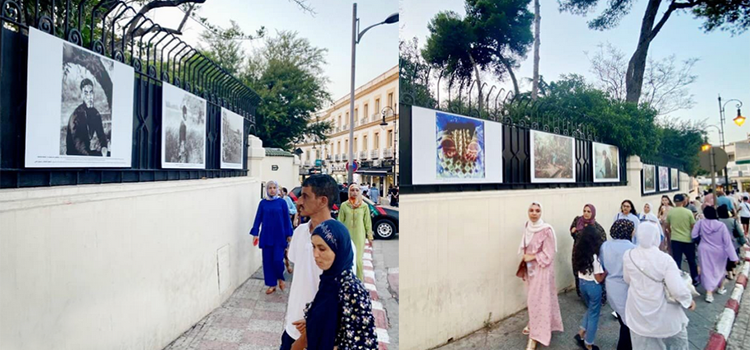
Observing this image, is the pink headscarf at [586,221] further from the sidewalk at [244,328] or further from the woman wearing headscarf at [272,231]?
the woman wearing headscarf at [272,231]

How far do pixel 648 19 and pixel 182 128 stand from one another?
263cm

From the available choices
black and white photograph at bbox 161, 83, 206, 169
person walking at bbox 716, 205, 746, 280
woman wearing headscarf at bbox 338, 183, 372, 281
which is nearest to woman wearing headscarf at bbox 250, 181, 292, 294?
black and white photograph at bbox 161, 83, 206, 169

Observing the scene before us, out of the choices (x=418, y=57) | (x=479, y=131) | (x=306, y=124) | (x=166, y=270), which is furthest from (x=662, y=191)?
(x=166, y=270)

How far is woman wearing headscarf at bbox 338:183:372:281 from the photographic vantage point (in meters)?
1.64

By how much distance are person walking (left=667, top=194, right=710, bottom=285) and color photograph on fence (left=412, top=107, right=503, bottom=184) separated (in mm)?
2261

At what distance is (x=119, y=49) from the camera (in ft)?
4.64

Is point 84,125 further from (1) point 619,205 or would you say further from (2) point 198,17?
(1) point 619,205

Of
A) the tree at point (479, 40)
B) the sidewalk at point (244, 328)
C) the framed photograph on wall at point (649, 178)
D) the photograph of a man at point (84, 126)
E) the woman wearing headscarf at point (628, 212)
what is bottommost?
the sidewalk at point (244, 328)

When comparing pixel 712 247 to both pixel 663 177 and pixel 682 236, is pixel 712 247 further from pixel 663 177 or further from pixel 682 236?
pixel 663 177

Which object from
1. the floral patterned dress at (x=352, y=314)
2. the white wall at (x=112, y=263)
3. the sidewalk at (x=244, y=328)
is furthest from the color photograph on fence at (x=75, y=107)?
the floral patterned dress at (x=352, y=314)

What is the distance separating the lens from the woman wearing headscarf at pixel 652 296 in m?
1.95

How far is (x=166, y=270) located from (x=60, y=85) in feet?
3.07

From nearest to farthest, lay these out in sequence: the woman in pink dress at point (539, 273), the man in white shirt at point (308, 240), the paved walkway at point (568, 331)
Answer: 1. the man in white shirt at point (308, 240)
2. the paved walkway at point (568, 331)
3. the woman in pink dress at point (539, 273)

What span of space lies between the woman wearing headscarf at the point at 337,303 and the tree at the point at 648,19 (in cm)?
204
